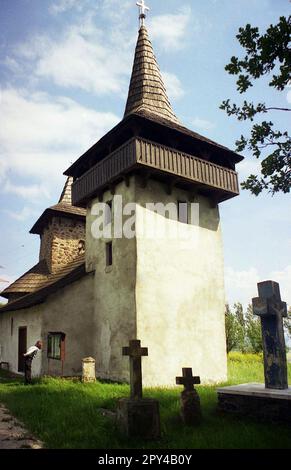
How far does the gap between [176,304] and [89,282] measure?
155 inches

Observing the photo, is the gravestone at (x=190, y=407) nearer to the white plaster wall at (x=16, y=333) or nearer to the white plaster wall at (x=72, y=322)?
the white plaster wall at (x=72, y=322)

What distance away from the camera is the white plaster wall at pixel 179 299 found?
40.0 ft

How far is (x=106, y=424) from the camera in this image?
6645 millimetres

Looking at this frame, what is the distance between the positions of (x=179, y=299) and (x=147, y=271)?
5.38 ft

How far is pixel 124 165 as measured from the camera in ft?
42.6

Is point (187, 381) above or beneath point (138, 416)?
above

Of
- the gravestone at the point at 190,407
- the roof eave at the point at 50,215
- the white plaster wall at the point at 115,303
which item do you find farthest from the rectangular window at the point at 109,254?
the gravestone at the point at 190,407

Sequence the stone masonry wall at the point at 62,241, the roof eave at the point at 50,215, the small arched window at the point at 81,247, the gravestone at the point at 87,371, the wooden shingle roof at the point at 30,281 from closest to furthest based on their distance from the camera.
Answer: the gravestone at the point at 87,371 < the wooden shingle roof at the point at 30,281 < the stone masonry wall at the point at 62,241 < the roof eave at the point at 50,215 < the small arched window at the point at 81,247

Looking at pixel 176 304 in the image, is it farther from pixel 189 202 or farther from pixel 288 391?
pixel 288 391

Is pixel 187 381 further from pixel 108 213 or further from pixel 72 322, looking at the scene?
pixel 108 213

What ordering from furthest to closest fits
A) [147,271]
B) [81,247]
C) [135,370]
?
1. [81,247]
2. [147,271]
3. [135,370]

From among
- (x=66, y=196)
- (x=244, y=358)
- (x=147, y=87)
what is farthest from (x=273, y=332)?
(x=66, y=196)

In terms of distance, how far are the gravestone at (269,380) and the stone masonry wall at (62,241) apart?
1464cm

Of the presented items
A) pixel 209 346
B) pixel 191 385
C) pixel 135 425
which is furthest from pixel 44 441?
pixel 209 346
